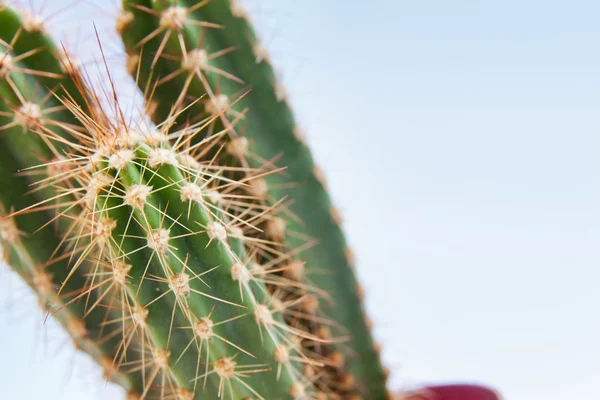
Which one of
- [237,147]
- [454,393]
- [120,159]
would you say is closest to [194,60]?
[237,147]

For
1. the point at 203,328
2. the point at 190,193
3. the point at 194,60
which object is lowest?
the point at 203,328

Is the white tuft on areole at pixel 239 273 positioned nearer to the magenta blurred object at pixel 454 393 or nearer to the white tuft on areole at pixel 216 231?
the white tuft on areole at pixel 216 231

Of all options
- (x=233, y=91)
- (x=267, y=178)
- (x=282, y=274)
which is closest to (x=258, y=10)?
(x=233, y=91)

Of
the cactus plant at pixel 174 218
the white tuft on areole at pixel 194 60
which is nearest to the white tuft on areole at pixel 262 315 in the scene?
the cactus plant at pixel 174 218

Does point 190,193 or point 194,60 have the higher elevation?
point 194,60

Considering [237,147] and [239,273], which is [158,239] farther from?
[237,147]

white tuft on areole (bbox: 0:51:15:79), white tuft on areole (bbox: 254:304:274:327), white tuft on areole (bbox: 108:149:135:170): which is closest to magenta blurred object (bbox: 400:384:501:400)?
white tuft on areole (bbox: 254:304:274:327)

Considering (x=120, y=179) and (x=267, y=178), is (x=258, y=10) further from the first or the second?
(x=120, y=179)

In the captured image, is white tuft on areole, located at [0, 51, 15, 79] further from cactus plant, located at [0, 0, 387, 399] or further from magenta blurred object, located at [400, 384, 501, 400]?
magenta blurred object, located at [400, 384, 501, 400]

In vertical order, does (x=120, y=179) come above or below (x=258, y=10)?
below
